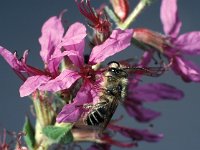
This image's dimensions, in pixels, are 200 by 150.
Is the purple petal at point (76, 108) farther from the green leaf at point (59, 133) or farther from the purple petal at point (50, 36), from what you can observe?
the purple petal at point (50, 36)

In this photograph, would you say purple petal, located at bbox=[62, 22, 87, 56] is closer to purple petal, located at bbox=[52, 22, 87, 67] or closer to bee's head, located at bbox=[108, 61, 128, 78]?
purple petal, located at bbox=[52, 22, 87, 67]

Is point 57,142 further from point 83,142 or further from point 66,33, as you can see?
point 66,33

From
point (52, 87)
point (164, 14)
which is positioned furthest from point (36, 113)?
point (164, 14)

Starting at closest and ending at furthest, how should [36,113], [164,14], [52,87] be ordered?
[52,87], [36,113], [164,14]

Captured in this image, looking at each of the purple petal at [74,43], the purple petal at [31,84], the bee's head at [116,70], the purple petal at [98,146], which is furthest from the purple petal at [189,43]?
the purple petal at [31,84]

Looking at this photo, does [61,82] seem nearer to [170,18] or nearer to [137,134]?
[137,134]
